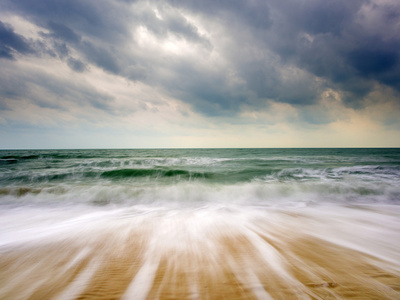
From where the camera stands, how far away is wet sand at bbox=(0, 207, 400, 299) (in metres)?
1.41

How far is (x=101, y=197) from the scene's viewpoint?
18.5 feet

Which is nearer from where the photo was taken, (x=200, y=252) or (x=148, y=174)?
(x=200, y=252)

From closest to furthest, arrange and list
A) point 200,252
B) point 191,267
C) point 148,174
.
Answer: point 191,267 → point 200,252 → point 148,174

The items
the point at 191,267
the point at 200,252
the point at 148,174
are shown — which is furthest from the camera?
the point at 148,174

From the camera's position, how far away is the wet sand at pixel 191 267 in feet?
4.64

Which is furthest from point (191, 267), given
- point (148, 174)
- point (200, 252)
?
point (148, 174)

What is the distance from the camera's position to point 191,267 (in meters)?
1.78

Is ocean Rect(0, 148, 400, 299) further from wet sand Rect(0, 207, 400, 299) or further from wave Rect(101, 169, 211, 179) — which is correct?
wave Rect(101, 169, 211, 179)

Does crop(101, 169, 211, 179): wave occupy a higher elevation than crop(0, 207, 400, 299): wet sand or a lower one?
lower

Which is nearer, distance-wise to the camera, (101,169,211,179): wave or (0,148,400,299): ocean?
(0,148,400,299): ocean

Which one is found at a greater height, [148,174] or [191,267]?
[191,267]

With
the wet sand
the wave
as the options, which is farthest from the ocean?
the wave

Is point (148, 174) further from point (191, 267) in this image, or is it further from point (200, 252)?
point (191, 267)

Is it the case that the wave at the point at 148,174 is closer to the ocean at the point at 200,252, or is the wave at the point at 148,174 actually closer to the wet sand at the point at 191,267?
the ocean at the point at 200,252
